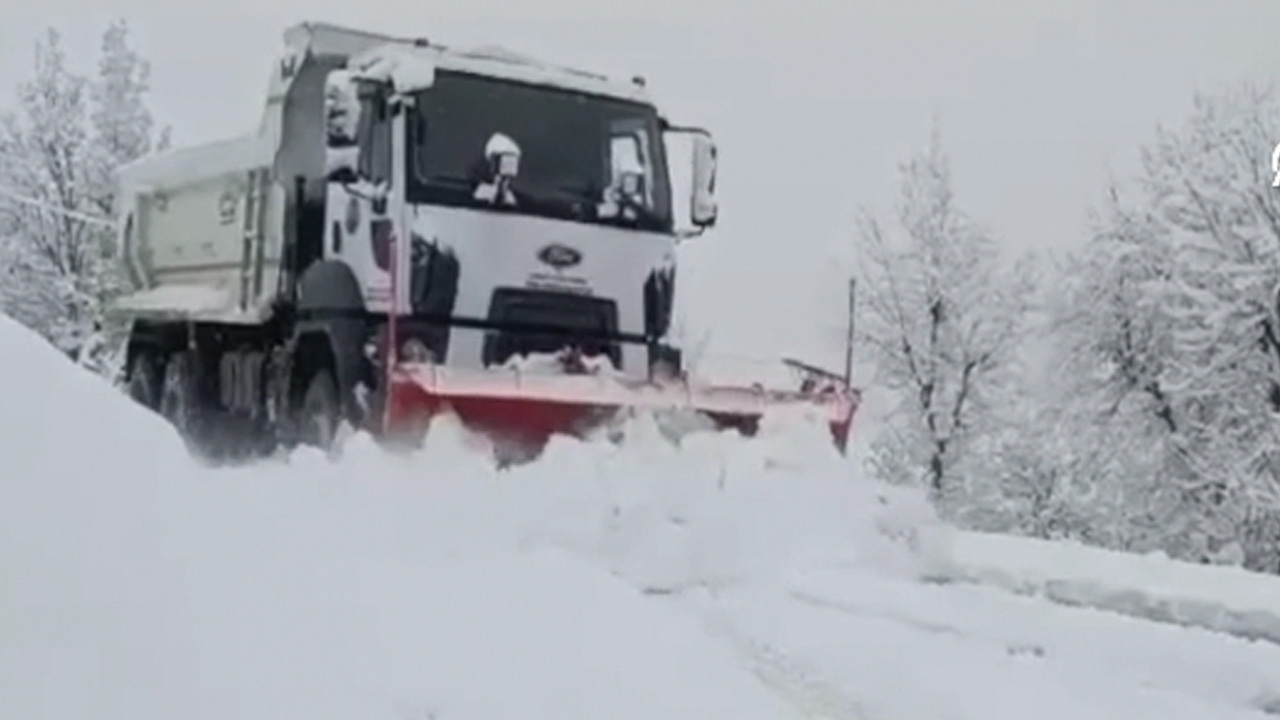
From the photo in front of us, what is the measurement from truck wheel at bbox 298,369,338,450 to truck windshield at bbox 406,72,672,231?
55.4 inches

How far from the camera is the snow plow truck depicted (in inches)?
378

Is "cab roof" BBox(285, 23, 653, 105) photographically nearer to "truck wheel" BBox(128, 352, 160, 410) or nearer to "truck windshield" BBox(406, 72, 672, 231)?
"truck windshield" BBox(406, 72, 672, 231)

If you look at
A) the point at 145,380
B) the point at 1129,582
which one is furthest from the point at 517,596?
the point at 145,380

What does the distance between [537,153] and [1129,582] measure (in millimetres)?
4644

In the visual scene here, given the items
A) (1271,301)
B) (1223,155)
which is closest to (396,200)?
(1271,301)

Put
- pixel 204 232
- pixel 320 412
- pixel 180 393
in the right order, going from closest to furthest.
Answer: pixel 320 412
pixel 204 232
pixel 180 393

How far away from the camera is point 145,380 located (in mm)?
14859

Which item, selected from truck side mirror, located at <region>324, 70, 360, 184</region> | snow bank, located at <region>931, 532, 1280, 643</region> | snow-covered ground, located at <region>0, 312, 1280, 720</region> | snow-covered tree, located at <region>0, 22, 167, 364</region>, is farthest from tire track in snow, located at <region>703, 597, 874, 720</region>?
snow-covered tree, located at <region>0, 22, 167, 364</region>

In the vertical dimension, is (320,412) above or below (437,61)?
below

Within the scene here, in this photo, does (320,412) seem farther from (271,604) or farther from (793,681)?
(271,604)

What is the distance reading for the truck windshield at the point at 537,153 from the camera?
10008 mm

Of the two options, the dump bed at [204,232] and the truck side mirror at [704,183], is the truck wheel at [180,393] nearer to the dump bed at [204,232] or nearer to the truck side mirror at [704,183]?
the dump bed at [204,232]

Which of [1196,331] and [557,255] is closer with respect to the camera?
[557,255]

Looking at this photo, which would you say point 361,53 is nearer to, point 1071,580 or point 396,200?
point 396,200
